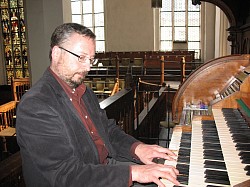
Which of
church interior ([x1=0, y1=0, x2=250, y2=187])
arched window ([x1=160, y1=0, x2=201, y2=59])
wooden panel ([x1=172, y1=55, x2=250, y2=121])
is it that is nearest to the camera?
church interior ([x1=0, y1=0, x2=250, y2=187])

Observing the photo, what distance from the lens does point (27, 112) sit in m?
1.39

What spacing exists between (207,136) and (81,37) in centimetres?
119

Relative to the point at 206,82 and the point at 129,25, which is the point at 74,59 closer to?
the point at 206,82

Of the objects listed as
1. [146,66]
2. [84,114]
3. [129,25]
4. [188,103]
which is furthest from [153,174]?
[129,25]

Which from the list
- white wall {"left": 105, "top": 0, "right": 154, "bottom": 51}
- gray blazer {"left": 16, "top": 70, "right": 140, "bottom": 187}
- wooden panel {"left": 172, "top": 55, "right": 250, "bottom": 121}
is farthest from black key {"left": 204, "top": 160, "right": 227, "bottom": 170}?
white wall {"left": 105, "top": 0, "right": 154, "bottom": 51}

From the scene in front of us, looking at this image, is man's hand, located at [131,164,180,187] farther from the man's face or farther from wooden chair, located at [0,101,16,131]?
wooden chair, located at [0,101,16,131]

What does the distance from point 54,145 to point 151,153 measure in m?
0.68

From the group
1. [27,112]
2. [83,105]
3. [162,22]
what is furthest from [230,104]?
[162,22]

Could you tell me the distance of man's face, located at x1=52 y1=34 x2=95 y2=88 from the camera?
1538 millimetres

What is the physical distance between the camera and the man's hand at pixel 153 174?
1.34m

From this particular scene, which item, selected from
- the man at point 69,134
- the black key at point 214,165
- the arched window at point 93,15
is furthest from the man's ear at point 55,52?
the arched window at point 93,15

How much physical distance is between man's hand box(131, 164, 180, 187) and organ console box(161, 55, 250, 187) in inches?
4.4

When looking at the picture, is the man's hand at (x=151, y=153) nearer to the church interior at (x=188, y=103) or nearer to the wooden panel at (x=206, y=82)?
the church interior at (x=188, y=103)

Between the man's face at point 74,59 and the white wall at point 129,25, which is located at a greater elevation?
the white wall at point 129,25
